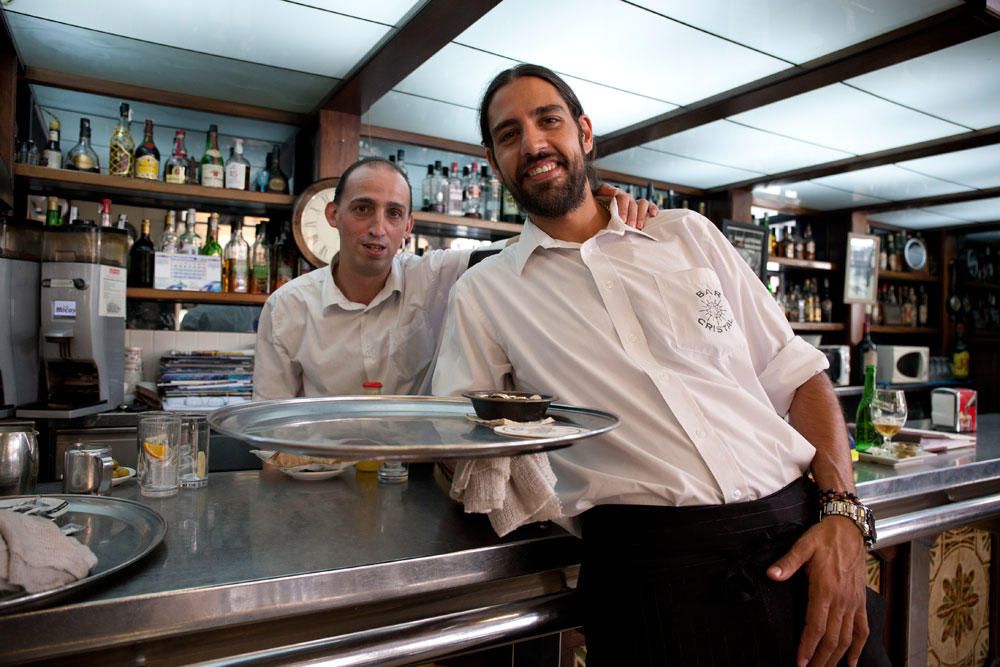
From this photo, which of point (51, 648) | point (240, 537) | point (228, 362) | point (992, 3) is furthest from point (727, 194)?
point (51, 648)

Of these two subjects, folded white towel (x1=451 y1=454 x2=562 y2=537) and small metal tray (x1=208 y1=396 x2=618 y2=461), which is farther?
folded white towel (x1=451 y1=454 x2=562 y2=537)

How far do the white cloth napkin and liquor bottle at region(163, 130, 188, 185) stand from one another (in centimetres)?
256

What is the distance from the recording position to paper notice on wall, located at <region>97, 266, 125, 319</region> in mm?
2697

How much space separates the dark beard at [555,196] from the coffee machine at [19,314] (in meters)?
2.21

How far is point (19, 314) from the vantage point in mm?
2584

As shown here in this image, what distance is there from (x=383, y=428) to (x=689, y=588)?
552 millimetres

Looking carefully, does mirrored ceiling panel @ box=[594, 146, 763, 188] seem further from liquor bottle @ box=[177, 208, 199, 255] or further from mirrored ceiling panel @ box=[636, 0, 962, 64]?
liquor bottle @ box=[177, 208, 199, 255]

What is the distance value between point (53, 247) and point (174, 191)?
58 cm

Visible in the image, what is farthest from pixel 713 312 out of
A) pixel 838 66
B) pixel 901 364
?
pixel 901 364

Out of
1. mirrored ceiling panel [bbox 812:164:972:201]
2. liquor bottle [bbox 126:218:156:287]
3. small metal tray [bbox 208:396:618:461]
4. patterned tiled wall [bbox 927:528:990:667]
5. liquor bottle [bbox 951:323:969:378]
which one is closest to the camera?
small metal tray [bbox 208:396:618:461]

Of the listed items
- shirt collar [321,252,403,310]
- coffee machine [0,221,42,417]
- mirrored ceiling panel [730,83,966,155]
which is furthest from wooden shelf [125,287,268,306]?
mirrored ceiling panel [730,83,966,155]

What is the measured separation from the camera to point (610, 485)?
1.12 metres

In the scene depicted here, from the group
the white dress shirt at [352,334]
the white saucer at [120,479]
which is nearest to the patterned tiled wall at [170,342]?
the white dress shirt at [352,334]

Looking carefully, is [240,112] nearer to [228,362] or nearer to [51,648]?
[228,362]
